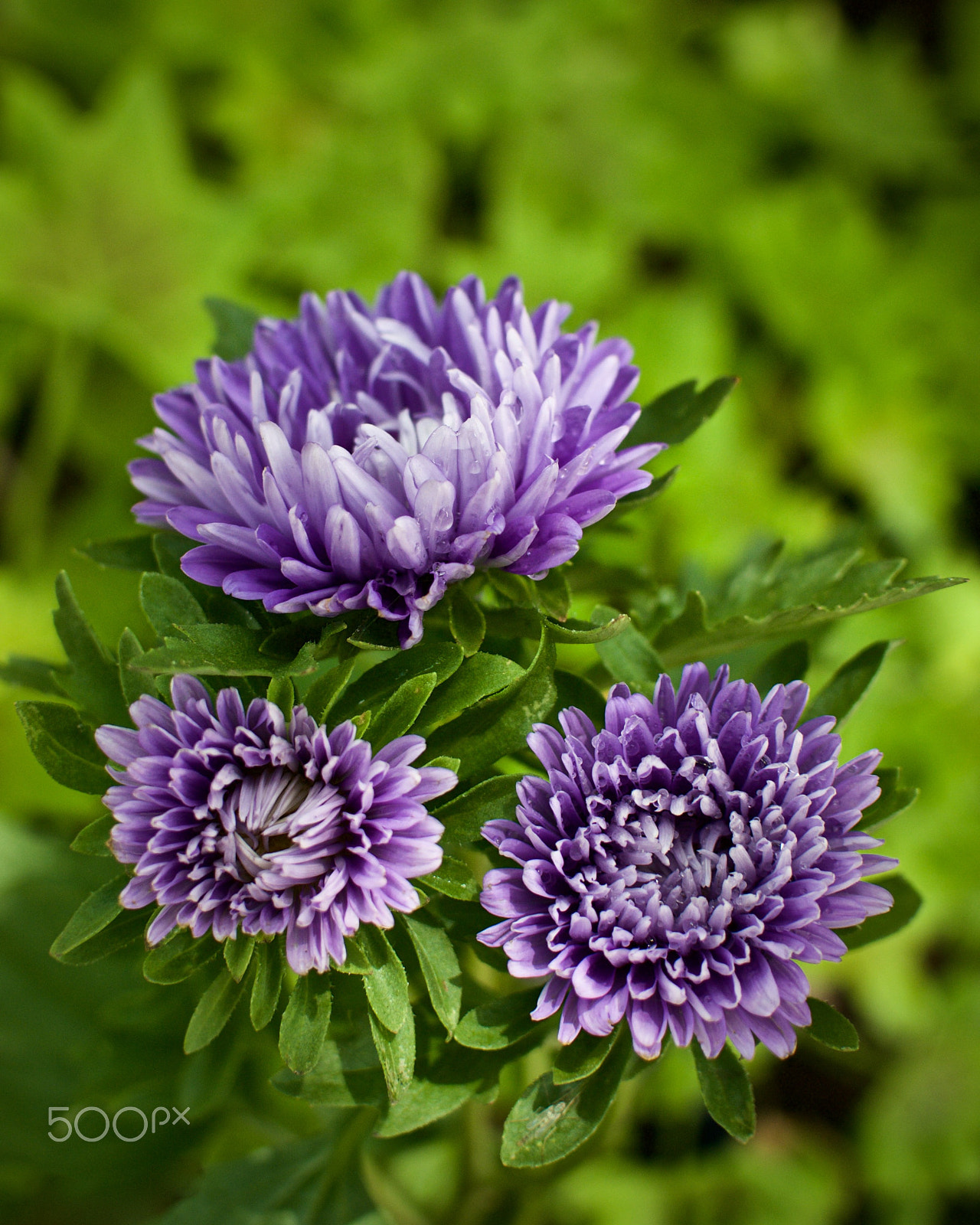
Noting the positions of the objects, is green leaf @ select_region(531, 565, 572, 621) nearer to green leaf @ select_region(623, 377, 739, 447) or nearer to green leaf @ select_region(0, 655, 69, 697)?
green leaf @ select_region(623, 377, 739, 447)

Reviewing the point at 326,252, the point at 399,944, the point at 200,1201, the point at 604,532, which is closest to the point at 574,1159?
the point at 200,1201

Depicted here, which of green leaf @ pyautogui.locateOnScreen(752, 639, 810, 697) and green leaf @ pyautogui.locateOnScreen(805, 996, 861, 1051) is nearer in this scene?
A: green leaf @ pyautogui.locateOnScreen(805, 996, 861, 1051)

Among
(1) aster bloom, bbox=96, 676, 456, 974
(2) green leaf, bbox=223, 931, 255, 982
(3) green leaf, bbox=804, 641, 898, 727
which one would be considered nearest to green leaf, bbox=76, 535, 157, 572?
(1) aster bloom, bbox=96, 676, 456, 974

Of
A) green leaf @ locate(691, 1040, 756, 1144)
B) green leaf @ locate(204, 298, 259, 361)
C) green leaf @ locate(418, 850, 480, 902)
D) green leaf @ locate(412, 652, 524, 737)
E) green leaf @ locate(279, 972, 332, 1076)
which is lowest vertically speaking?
green leaf @ locate(691, 1040, 756, 1144)

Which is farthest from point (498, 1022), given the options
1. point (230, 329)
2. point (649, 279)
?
point (649, 279)

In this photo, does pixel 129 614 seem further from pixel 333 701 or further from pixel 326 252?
pixel 333 701

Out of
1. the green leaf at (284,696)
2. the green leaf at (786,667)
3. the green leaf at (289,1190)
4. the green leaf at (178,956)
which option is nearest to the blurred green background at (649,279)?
the green leaf at (289,1190)
